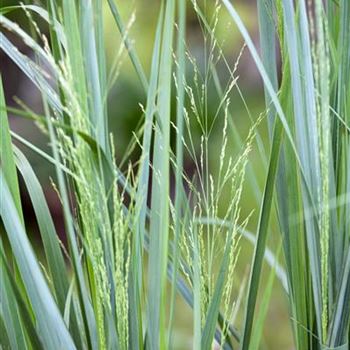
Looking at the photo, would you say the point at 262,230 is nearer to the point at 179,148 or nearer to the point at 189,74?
the point at 179,148

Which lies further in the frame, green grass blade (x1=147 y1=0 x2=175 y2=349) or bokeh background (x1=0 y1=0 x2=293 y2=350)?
bokeh background (x1=0 y1=0 x2=293 y2=350)

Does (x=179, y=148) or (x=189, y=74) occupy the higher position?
(x=179, y=148)

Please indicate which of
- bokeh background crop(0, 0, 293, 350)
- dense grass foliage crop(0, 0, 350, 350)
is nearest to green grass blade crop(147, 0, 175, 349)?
dense grass foliage crop(0, 0, 350, 350)

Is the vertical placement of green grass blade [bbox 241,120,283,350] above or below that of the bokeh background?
above

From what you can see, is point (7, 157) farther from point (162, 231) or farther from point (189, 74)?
point (189, 74)

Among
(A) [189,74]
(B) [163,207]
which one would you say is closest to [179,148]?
(B) [163,207]

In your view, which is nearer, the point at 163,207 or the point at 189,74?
the point at 163,207

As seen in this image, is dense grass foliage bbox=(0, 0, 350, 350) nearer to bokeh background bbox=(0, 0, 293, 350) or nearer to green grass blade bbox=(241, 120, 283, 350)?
green grass blade bbox=(241, 120, 283, 350)

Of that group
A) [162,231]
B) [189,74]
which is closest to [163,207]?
[162,231]

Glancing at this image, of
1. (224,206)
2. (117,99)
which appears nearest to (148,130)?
(224,206)
